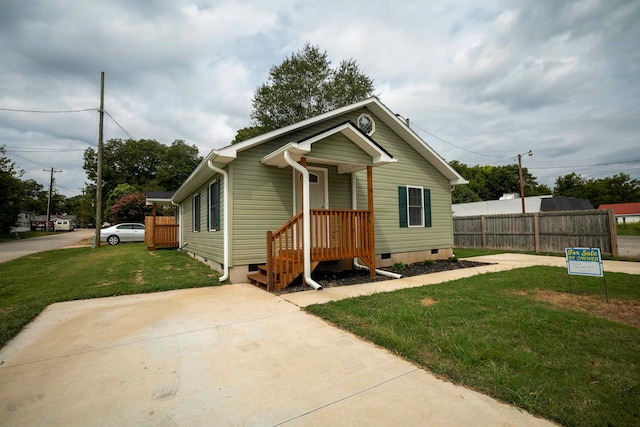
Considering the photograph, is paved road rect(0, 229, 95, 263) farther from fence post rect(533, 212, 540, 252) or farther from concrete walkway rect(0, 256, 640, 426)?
fence post rect(533, 212, 540, 252)

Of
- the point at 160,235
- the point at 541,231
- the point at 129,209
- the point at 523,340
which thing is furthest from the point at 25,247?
the point at 541,231

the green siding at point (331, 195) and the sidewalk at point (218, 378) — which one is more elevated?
the green siding at point (331, 195)

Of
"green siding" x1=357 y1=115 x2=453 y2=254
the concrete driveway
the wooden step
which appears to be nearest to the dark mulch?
the wooden step

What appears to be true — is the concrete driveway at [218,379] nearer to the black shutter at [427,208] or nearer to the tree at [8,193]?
the black shutter at [427,208]

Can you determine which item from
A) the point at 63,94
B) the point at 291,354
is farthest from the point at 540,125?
the point at 63,94

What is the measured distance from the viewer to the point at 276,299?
16.5 ft

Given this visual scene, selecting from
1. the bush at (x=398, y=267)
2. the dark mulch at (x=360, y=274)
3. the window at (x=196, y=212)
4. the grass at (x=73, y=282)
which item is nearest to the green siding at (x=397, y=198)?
the bush at (x=398, y=267)

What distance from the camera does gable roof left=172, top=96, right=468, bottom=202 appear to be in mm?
6211

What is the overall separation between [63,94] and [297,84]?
15.6m

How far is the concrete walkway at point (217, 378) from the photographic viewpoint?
75.5 inches

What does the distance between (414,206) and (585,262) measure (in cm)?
513

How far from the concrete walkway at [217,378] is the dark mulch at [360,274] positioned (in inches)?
83.7

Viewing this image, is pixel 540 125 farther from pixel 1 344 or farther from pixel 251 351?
pixel 1 344

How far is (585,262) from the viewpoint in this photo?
473 centimetres
